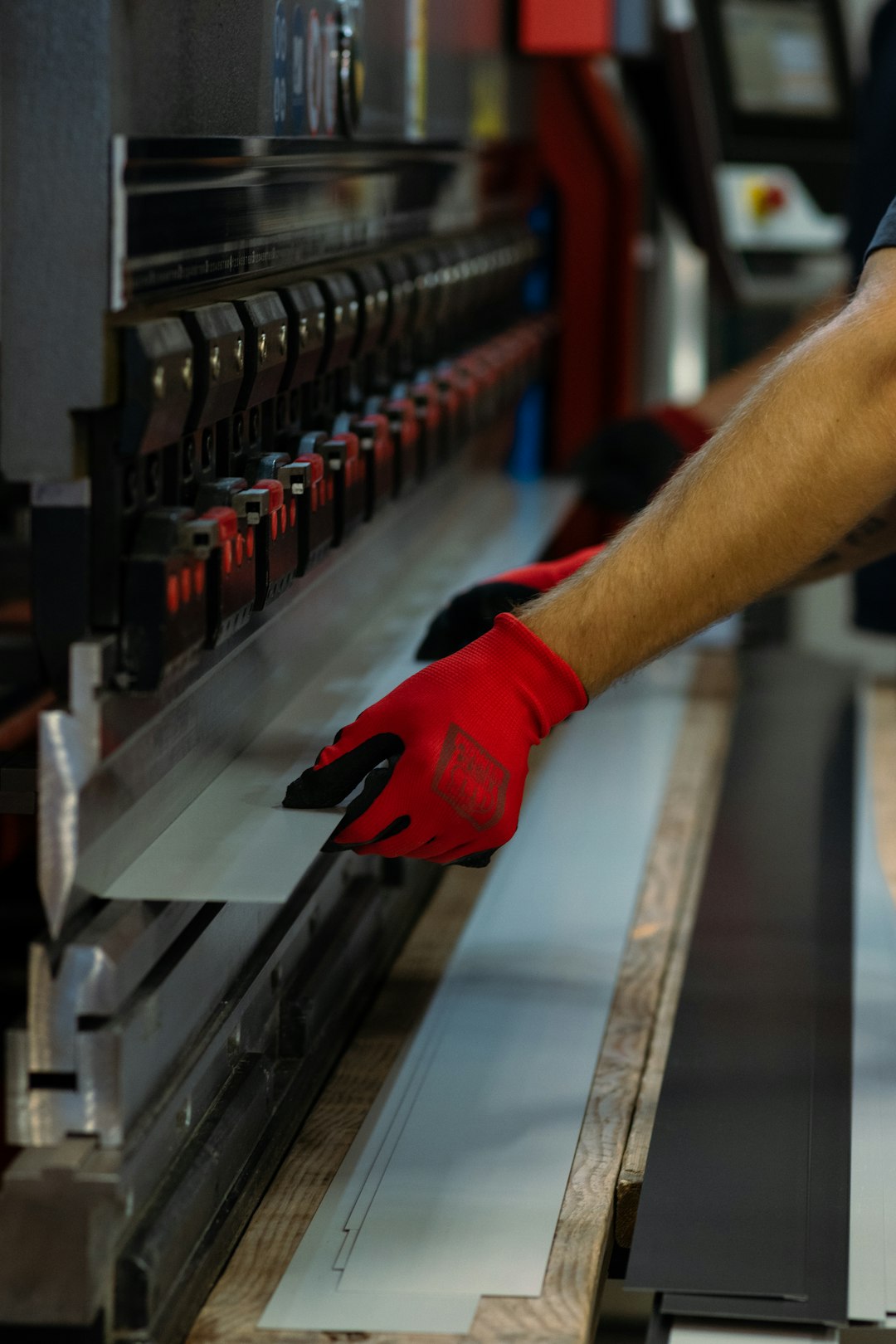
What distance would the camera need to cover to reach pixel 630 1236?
118 cm

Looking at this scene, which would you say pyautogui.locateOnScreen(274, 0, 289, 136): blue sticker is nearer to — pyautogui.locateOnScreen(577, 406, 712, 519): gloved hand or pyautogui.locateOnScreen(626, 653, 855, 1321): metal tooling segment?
pyautogui.locateOnScreen(626, 653, 855, 1321): metal tooling segment

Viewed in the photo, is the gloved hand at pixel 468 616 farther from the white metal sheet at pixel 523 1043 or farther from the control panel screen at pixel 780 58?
the control panel screen at pixel 780 58

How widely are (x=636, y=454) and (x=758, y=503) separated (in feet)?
4.47

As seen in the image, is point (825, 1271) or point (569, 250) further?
point (569, 250)

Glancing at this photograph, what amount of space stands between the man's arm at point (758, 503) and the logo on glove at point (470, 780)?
0.10m

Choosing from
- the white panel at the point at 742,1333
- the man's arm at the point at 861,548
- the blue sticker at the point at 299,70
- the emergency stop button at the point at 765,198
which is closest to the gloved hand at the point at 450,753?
the white panel at the point at 742,1333

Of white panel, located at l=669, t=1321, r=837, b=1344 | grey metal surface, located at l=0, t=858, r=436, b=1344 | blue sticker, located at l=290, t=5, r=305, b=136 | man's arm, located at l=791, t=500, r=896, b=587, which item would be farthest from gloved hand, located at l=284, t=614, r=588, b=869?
man's arm, located at l=791, t=500, r=896, b=587

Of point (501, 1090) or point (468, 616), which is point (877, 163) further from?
point (501, 1090)

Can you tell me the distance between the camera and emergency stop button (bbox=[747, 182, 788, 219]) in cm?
352

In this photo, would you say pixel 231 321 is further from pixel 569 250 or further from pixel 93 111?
pixel 569 250

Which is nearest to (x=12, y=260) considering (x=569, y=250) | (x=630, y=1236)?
(x=630, y=1236)

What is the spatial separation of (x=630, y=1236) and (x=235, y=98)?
2.64ft

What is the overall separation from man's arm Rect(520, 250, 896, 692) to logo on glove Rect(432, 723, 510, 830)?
0.10 meters

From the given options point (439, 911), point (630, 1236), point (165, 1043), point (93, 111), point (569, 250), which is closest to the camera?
point (93, 111)
